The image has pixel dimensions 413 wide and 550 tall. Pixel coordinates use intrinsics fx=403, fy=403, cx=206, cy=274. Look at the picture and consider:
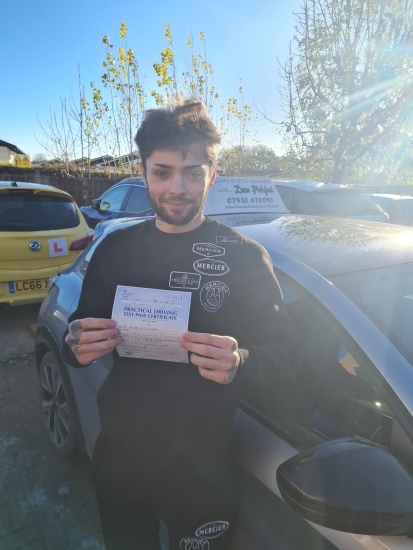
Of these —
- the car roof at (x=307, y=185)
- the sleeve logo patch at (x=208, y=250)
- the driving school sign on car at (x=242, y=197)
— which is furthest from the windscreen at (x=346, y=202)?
the sleeve logo patch at (x=208, y=250)

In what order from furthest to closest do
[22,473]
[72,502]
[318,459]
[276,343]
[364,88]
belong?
[364,88] < [22,473] < [72,502] < [276,343] < [318,459]

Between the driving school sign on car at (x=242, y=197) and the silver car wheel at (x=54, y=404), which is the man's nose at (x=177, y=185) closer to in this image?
the silver car wheel at (x=54, y=404)

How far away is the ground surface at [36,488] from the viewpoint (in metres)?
2.13

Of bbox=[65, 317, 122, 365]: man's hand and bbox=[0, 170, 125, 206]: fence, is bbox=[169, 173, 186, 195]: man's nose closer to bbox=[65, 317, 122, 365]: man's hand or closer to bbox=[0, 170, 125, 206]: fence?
bbox=[65, 317, 122, 365]: man's hand

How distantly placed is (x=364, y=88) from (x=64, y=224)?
889cm

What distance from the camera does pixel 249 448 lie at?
1.39m

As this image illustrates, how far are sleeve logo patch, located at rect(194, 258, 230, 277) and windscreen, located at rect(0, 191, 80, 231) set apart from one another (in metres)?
3.91

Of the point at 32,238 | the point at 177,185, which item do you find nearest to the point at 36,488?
the point at 177,185

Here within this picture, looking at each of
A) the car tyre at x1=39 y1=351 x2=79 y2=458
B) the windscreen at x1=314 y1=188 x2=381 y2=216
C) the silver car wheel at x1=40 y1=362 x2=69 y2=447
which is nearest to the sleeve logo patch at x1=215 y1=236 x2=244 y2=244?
the car tyre at x1=39 y1=351 x2=79 y2=458

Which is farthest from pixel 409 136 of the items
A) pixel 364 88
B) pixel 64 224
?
pixel 64 224

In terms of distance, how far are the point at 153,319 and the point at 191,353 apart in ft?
0.50

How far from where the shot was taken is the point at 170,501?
1.30m

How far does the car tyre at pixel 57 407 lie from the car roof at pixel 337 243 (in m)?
1.44

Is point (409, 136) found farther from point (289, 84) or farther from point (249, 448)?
point (249, 448)
